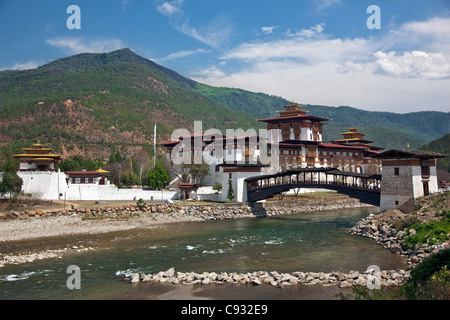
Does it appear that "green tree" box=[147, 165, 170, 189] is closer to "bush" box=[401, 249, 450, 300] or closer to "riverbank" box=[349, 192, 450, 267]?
"riverbank" box=[349, 192, 450, 267]

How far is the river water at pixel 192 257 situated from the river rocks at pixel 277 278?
59.2 inches

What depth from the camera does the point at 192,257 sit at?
23688 mm

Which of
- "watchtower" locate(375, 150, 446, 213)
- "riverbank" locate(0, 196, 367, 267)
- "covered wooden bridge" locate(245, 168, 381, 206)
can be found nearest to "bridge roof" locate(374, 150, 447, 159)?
"watchtower" locate(375, 150, 446, 213)

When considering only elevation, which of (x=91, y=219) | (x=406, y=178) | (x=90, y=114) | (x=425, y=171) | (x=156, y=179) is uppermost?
(x=90, y=114)

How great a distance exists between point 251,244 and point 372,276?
1146 cm

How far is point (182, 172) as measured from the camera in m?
63.2

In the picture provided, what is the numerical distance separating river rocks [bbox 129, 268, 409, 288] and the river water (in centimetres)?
150

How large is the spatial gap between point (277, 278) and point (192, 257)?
725 centimetres

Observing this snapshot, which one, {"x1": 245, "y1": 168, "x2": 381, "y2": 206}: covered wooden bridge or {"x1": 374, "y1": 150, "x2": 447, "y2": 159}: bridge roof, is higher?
{"x1": 374, "y1": 150, "x2": 447, "y2": 159}: bridge roof

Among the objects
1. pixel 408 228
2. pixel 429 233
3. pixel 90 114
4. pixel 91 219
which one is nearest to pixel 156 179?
pixel 91 219

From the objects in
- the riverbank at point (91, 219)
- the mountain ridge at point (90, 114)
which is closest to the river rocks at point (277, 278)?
the riverbank at point (91, 219)

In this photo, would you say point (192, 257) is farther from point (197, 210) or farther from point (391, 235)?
point (197, 210)

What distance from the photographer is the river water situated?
17812 millimetres

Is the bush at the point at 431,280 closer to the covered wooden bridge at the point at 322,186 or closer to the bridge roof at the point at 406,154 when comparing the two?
the bridge roof at the point at 406,154
